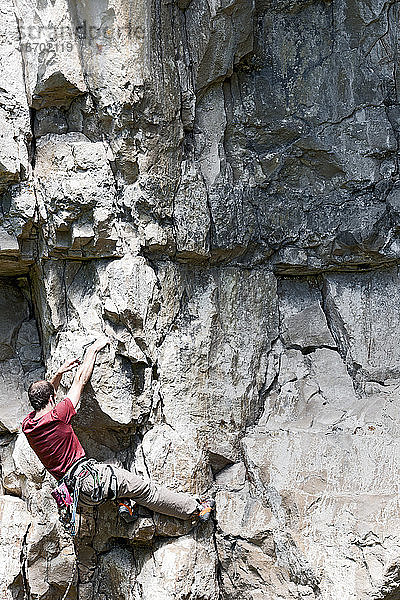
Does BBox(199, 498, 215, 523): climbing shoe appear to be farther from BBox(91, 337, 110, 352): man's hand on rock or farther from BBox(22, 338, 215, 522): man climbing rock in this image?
BBox(91, 337, 110, 352): man's hand on rock

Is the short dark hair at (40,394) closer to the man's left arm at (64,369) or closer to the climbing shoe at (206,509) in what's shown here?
the man's left arm at (64,369)

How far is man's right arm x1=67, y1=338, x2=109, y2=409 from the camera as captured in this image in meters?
4.18

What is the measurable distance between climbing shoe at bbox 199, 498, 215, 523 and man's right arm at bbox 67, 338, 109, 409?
1044 millimetres

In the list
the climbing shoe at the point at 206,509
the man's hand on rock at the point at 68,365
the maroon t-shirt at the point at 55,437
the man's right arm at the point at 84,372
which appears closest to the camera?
the maroon t-shirt at the point at 55,437

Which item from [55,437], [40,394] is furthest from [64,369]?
[55,437]

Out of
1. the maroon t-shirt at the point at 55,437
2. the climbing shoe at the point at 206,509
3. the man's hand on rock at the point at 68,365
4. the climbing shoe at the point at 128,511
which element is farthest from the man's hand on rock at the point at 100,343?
the climbing shoe at the point at 206,509

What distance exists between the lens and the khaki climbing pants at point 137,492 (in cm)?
413

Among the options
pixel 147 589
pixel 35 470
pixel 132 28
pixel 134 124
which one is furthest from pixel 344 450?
pixel 132 28

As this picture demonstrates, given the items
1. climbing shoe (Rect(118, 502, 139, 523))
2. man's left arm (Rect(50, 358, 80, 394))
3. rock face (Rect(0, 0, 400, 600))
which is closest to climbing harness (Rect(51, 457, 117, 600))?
climbing shoe (Rect(118, 502, 139, 523))

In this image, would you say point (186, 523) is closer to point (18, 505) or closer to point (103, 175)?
point (18, 505)

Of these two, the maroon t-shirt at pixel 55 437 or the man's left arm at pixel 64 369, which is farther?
the man's left arm at pixel 64 369

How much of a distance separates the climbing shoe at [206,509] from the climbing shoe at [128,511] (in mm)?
397

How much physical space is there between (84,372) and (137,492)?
758mm

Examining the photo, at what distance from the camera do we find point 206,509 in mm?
4527
